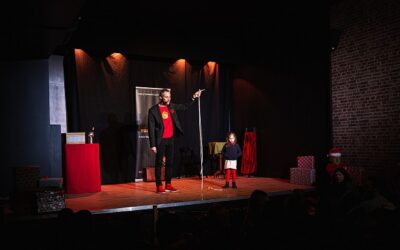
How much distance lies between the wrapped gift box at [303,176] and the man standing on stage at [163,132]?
2.52 meters

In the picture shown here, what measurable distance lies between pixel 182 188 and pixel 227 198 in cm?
142

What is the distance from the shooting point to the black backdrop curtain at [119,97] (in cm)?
786

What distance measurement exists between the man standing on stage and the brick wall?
9.96 feet

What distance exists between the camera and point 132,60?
28.5 feet

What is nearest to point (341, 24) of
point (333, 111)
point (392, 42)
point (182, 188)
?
point (392, 42)

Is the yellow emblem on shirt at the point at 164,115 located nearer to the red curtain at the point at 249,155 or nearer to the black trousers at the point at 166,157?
the black trousers at the point at 166,157

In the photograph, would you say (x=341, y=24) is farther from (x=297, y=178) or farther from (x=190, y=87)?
(x=190, y=87)

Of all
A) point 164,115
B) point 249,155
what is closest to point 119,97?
point 164,115

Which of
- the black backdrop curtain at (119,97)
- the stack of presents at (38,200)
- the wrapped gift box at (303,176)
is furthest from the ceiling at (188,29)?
the wrapped gift box at (303,176)

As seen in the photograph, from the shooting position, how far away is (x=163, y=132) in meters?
6.35

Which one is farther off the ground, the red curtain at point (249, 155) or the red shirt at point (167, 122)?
the red shirt at point (167, 122)

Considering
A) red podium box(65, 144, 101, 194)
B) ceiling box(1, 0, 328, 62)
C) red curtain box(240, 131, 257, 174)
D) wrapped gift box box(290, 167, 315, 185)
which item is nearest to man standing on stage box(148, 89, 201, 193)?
red podium box(65, 144, 101, 194)

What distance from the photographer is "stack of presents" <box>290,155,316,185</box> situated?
7230mm

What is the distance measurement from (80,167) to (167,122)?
165 centimetres
